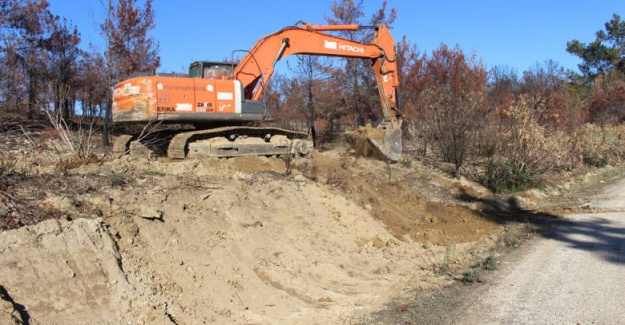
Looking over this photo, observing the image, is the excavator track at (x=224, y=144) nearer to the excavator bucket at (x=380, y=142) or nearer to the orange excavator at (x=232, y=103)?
the orange excavator at (x=232, y=103)

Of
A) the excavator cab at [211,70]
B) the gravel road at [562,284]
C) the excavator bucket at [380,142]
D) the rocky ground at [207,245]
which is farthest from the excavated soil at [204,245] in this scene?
the excavator bucket at [380,142]

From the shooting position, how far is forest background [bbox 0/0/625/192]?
1490 cm

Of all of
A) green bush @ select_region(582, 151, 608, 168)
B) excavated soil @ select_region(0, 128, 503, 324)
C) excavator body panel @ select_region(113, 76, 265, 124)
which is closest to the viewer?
excavated soil @ select_region(0, 128, 503, 324)

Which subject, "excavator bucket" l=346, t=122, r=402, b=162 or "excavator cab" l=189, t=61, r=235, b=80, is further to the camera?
"excavator bucket" l=346, t=122, r=402, b=162

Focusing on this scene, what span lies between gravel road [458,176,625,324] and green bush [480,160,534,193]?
4760 mm

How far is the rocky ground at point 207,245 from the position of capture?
4.98 m

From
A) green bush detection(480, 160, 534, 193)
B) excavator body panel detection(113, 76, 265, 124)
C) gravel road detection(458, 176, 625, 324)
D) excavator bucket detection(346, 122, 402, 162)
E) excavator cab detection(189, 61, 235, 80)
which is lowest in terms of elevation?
gravel road detection(458, 176, 625, 324)

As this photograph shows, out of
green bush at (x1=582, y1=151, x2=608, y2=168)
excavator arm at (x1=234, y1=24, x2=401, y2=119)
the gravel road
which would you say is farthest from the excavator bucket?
green bush at (x1=582, y1=151, x2=608, y2=168)

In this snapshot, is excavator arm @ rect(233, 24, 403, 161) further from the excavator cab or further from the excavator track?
the excavator track

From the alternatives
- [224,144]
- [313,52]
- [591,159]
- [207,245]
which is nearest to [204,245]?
[207,245]

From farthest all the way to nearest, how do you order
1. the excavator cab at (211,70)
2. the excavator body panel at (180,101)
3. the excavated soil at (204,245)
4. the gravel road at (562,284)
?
the excavator cab at (211,70) → the excavator body panel at (180,101) → the gravel road at (562,284) → the excavated soil at (204,245)

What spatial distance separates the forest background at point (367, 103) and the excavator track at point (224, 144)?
1.48 m

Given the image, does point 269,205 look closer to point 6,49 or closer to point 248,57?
point 248,57

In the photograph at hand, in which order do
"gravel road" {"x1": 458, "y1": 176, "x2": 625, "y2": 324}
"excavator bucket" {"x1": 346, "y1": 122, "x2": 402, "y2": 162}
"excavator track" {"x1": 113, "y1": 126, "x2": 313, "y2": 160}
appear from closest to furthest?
"gravel road" {"x1": 458, "y1": 176, "x2": 625, "y2": 324}
"excavator track" {"x1": 113, "y1": 126, "x2": 313, "y2": 160}
"excavator bucket" {"x1": 346, "y1": 122, "x2": 402, "y2": 162}
